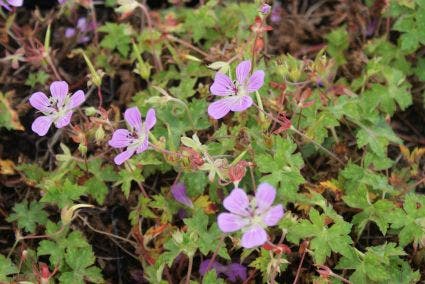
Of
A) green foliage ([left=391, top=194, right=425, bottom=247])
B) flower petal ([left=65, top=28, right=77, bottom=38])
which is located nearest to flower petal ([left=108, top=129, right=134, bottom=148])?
green foliage ([left=391, top=194, right=425, bottom=247])

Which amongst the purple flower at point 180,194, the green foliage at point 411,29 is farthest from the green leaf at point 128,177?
the green foliage at point 411,29

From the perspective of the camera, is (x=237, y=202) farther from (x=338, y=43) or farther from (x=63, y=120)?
(x=338, y=43)

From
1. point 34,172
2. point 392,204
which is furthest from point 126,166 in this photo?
point 392,204

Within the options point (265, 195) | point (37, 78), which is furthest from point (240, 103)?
point (37, 78)

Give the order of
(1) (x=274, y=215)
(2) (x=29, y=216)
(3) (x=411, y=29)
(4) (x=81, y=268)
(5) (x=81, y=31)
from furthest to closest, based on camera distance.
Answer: (5) (x=81, y=31), (3) (x=411, y=29), (2) (x=29, y=216), (4) (x=81, y=268), (1) (x=274, y=215)

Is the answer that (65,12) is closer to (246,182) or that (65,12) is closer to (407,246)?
(246,182)

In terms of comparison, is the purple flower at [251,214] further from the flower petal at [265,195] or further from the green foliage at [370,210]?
the green foliage at [370,210]

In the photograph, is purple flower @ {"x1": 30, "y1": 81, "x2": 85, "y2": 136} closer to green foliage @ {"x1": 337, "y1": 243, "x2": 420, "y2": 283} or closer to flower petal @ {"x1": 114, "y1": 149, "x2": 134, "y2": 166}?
flower petal @ {"x1": 114, "y1": 149, "x2": 134, "y2": 166}
